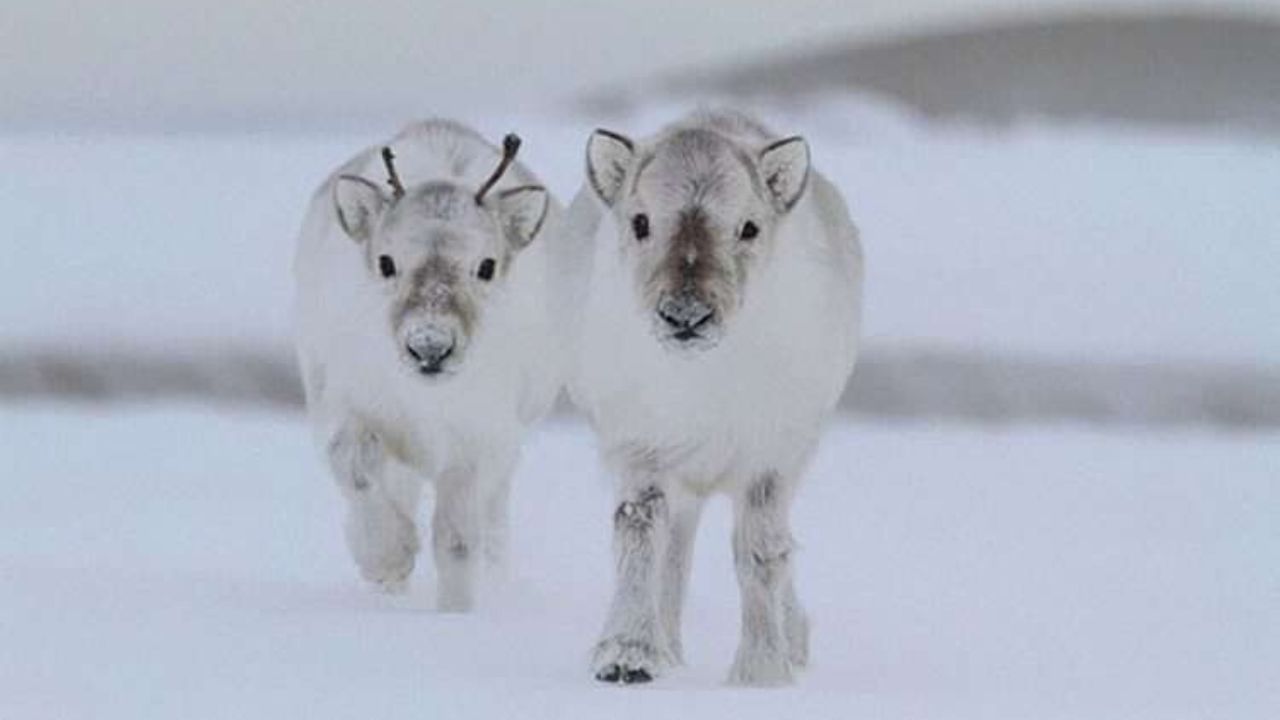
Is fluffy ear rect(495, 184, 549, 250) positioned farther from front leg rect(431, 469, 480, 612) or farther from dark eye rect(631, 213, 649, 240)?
dark eye rect(631, 213, 649, 240)

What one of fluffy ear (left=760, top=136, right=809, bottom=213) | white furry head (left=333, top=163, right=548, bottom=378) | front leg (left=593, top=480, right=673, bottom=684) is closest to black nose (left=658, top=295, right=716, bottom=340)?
fluffy ear (left=760, top=136, right=809, bottom=213)

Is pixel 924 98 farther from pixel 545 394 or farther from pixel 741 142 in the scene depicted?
pixel 741 142

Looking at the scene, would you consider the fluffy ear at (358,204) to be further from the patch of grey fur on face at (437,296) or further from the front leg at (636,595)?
the front leg at (636,595)

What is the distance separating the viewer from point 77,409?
20109 millimetres

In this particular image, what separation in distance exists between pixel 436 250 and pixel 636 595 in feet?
3.60

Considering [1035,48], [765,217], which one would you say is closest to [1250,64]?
[1035,48]

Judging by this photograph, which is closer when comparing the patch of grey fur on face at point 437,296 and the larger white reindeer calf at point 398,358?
the patch of grey fur on face at point 437,296

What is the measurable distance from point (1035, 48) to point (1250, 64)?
172cm

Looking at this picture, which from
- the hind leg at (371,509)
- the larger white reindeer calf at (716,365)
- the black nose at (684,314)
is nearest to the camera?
the black nose at (684,314)

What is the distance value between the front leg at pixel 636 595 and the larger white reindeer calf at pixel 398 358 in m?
0.86

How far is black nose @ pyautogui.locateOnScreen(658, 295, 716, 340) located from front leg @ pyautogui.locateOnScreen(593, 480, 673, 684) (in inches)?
23.9

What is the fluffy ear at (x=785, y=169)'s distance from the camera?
790 cm

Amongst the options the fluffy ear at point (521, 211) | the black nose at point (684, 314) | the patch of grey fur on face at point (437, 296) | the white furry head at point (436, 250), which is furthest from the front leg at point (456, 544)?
the black nose at point (684, 314)

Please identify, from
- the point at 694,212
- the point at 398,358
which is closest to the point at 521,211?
the point at 398,358
